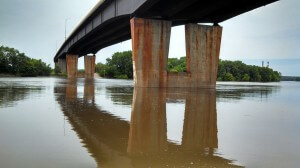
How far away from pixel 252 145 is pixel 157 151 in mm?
2027

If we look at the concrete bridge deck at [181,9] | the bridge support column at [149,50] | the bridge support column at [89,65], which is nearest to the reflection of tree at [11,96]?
the bridge support column at [149,50]

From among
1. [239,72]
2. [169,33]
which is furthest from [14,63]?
[239,72]

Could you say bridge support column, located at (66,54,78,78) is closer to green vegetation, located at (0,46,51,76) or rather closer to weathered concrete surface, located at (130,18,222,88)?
green vegetation, located at (0,46,51,76)

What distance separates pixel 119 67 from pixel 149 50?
10786 cm

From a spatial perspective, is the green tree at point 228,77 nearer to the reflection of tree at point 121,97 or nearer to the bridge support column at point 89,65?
the bridge support column at point 89,65

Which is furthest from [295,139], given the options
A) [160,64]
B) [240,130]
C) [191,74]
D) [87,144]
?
[191,74]

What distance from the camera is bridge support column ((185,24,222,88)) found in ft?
110

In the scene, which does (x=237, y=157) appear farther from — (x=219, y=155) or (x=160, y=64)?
(x=160, y=64)

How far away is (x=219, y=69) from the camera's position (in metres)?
146

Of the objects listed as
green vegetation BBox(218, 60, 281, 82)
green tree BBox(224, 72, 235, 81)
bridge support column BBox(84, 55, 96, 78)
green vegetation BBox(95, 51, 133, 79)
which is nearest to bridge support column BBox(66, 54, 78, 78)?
bridge support column BBox(84, 55, 96, 78)

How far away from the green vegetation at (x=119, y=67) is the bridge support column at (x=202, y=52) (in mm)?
94098

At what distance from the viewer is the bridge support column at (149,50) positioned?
2973 centimetres

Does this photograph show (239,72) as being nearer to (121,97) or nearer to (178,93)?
(178,93)

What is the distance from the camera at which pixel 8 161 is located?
4.65 m
